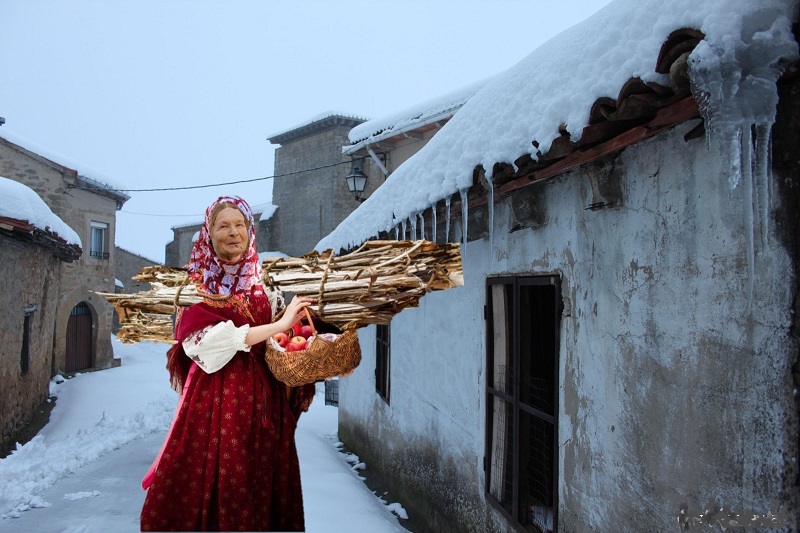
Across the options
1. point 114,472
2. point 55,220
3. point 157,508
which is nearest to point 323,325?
point 157,508

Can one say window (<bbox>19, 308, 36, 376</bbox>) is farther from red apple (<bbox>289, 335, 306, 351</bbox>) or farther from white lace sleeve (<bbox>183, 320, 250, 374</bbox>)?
red apple (<bbox>289, 335, 306, 351</bbox>)

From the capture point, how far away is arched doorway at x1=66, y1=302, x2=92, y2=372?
1548 cm

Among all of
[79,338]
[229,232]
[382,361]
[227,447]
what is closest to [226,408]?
[227,447]

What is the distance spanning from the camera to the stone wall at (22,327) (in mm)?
8086

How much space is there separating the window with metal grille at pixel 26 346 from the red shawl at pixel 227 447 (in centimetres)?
903

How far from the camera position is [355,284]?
2.00 metres

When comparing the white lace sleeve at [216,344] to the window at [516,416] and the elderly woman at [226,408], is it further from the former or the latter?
the window at [516,416]

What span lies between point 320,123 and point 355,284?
19929mm

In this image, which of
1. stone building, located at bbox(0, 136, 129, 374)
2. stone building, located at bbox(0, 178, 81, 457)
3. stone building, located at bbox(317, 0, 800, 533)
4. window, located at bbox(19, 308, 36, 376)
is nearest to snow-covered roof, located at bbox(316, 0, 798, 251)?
stone building, located at bbox(317, 0, 800, 533)

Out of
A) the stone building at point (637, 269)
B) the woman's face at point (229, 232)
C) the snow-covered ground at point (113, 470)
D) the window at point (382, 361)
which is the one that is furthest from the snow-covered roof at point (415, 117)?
the woman's face at point (229, 232)

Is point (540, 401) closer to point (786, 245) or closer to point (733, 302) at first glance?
point (733, 302)

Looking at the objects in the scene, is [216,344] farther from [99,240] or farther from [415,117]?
[99,240]

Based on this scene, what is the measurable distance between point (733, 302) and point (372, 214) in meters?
3.74

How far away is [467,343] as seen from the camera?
4184 millimetres
